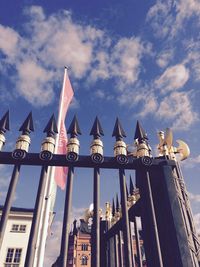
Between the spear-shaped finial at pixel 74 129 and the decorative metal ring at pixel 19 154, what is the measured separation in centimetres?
141

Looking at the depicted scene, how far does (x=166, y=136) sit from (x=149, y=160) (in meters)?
1.47

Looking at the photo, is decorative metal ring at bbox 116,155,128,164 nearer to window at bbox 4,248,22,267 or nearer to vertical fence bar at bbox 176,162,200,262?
vertical fence bar at bbox 176,162,200,262

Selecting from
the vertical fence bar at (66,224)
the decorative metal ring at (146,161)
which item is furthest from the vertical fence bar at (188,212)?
the vertical fence bar at (66,224)

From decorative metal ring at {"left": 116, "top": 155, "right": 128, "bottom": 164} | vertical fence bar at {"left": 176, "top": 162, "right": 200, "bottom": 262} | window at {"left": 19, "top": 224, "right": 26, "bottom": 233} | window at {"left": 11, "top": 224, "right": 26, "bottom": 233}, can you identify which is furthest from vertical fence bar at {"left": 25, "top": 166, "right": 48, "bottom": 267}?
window at {"left": 11, "top": 224, "right": 26, "bottom": 233}

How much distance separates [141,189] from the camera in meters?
6.47

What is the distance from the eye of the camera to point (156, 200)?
630 cm

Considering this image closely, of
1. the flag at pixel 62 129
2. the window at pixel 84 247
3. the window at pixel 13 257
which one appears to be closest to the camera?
the flag at pixel 62 129

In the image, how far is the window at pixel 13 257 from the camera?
27484 mm

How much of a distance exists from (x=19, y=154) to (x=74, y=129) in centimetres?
170

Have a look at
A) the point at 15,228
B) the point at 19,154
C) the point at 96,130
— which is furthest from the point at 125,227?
the point at 15,228

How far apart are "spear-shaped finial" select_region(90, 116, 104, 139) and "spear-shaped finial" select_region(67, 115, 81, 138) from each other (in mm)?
425

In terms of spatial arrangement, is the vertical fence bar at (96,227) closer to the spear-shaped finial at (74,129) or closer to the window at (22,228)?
the spear-shaped finial at (74,129)

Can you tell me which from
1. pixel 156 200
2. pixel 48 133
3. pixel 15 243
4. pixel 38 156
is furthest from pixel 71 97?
pixel 15 243

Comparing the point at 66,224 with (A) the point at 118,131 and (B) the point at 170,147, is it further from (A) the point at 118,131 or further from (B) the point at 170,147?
(B) the point at 170,147
